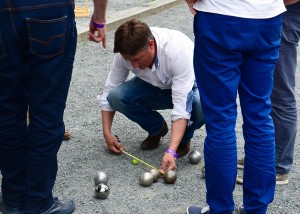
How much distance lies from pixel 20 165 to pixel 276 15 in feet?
5.33

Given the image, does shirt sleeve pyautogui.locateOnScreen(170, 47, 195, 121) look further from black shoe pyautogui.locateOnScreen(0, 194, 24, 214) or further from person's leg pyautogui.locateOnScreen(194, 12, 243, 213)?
black shoe pyautogui.locateOnScreen(0, 194, 24, 214)

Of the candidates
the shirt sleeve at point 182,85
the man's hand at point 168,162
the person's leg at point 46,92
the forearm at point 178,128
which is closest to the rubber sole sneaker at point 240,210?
the man's hand at point 168,162

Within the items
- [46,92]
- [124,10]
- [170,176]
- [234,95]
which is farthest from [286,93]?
[124,10]

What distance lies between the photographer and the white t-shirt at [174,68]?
4.18m

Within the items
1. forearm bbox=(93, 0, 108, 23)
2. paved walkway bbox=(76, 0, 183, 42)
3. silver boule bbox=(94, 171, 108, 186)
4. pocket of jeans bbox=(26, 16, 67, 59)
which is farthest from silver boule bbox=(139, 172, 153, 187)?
paved walkway bbox=(76, 0, 183, 42)

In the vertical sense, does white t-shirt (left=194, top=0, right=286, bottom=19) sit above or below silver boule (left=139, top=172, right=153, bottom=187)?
above

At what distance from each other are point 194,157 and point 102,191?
0.84 meters

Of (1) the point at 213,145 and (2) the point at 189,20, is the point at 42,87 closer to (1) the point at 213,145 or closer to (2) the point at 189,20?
(1) the point at 213,145

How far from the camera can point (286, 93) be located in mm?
3867

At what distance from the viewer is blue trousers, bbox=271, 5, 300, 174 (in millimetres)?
3717

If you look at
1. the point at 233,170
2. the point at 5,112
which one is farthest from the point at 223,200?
the point at 5,112

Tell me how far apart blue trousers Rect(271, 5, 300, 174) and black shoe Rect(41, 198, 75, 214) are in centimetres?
138

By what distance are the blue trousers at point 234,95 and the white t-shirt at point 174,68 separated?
906 mm

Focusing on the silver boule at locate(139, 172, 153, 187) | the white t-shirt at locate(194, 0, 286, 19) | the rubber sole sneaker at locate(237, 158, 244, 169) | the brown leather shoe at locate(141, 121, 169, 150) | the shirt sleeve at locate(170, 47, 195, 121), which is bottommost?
the brown leather shoe at locate(141, 121, 169, 150)
